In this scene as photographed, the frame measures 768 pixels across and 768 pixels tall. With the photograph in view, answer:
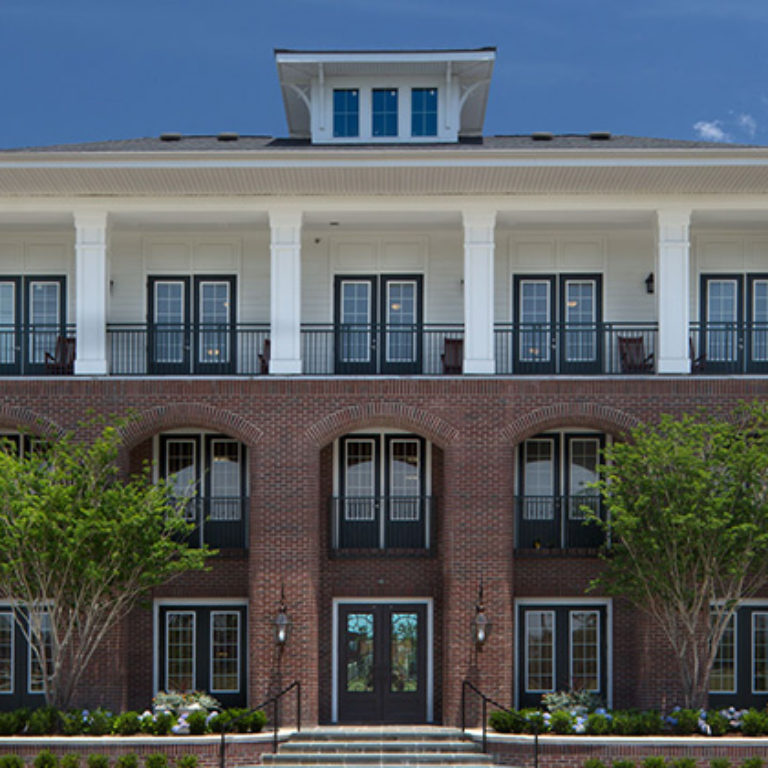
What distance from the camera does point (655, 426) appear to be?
931 inches

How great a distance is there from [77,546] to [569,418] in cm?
942

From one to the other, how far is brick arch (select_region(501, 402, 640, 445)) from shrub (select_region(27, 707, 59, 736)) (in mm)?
9642

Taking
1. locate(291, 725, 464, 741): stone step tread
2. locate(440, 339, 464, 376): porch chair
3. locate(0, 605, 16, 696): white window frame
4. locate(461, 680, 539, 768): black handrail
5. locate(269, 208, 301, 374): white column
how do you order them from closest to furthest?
1. locate(461, 680, 539, 768): black handrail
2. locate(291, 725, 464, 741): stone step tread
3. locate(269, 208, 301, 374): white column
4. locate(0, 605, 16, 696): white window frame
5. locate(440, 339, 464, 376): porch chair

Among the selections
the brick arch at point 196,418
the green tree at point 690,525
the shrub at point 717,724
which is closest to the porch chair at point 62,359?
the brick arch at point 196,418

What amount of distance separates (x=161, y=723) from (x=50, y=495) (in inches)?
174

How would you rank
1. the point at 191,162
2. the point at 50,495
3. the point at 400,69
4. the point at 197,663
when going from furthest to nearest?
1. the point at 400,69
2. the point at 197,663
3. the point at 191,162
4. the point at 50,495

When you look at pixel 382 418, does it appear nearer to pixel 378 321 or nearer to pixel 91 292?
pixel 378 321

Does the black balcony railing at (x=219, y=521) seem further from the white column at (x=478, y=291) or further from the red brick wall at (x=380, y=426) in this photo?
the white column at (x=478, y=291)

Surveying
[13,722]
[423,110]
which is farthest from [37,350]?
[423,110]

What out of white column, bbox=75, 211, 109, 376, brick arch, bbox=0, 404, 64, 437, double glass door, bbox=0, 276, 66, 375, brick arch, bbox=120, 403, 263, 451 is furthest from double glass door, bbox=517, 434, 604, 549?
double glass door, bbox=0, 276, 66, 375

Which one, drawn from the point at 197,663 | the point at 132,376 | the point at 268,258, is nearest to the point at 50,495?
the point at 132,376

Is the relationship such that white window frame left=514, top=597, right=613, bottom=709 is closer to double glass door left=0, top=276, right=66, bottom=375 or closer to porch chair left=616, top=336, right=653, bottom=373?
porch chair left=616, top=336, right=653, bottom=373

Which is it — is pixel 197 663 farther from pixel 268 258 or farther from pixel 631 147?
pixel 631 147

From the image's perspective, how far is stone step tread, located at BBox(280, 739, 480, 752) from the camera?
22000 millimetres
